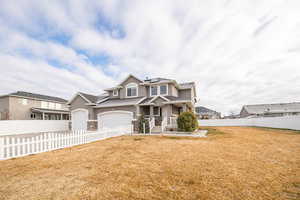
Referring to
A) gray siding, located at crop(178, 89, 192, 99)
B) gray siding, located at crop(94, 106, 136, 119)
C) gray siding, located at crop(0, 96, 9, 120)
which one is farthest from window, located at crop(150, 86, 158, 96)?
gray siding, located at crop(0, 96, 9, 120)

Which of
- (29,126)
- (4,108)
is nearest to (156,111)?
(29,126)

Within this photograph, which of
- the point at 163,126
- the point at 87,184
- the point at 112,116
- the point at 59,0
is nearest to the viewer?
the point at 87,184

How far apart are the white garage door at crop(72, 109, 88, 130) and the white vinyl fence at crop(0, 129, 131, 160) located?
7.20 m

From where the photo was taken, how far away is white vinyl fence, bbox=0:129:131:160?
219 inches

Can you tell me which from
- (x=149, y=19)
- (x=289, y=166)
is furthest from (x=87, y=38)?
(x=289, y=166)

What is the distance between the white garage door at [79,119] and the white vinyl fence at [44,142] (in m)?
7.20

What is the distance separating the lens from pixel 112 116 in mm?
15898

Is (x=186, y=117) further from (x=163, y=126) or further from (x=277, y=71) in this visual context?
(x=277, y=71)

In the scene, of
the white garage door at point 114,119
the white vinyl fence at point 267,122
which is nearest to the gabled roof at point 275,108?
the white vinyl fence at point 267,122

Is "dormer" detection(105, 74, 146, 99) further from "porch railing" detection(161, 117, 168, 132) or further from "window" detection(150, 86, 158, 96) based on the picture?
Answer: "porch railing" detection(161, 117, 168, 132)

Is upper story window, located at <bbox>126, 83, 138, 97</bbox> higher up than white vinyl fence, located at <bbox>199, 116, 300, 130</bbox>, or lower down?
higher up

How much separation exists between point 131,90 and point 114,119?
4.72 m

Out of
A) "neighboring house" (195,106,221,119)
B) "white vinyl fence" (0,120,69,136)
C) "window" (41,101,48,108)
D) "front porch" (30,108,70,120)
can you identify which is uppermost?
"window" (41,101,48,108)

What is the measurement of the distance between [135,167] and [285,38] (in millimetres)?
15341
